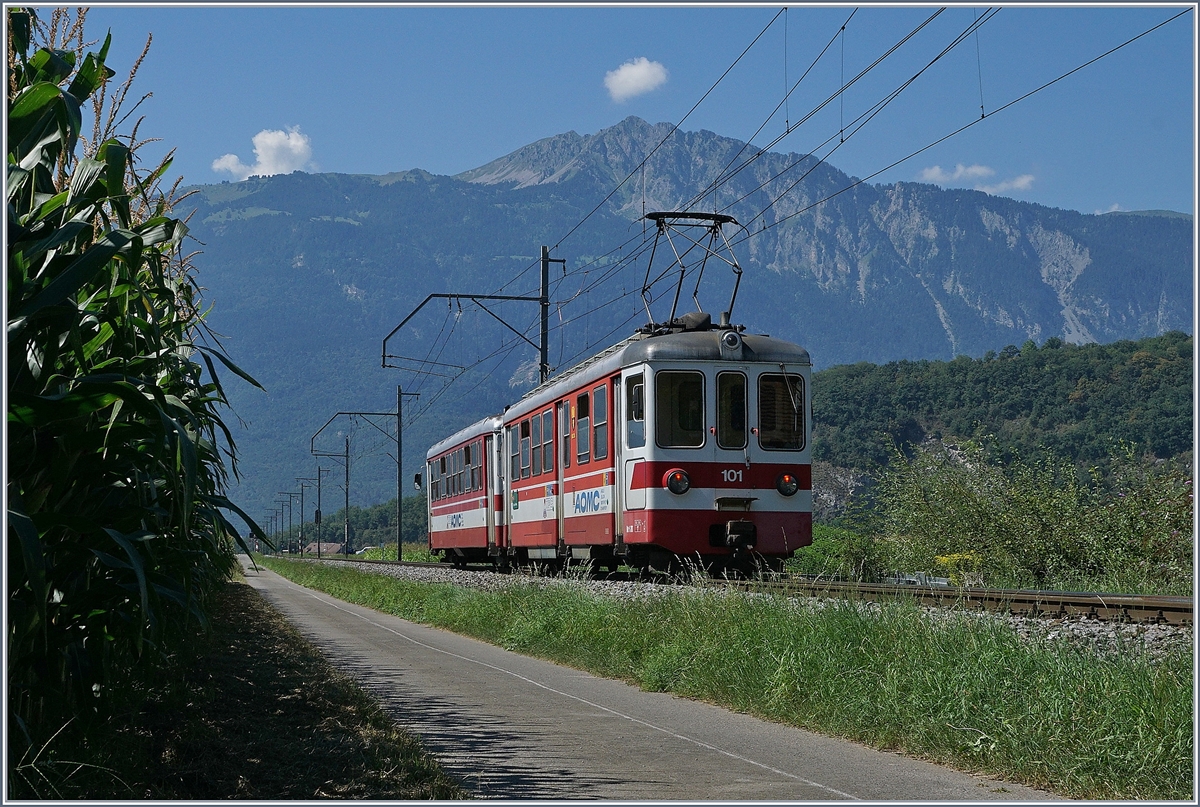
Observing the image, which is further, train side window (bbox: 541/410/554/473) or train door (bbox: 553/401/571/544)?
train side window (bbox: 541/410/554/473)

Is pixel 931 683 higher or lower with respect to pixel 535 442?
lower

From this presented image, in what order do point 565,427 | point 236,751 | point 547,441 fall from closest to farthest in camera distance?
point 236,751
point 565,427
point 547,441

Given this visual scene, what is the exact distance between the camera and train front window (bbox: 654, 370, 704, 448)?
639 inches

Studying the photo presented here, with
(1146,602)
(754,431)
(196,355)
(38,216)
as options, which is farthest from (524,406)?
(38,216)

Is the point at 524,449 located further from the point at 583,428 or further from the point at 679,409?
the point at 679,409

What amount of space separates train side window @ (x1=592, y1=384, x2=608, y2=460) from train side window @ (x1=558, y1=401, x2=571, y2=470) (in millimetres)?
1415

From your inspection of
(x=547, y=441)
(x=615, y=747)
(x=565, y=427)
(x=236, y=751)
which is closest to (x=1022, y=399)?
(x=547, y=441)

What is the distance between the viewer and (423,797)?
5.70 m

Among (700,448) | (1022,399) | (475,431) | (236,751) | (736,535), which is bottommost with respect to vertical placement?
(236,751)

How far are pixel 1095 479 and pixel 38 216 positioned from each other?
53.7 feet

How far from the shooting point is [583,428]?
1852 centimetres

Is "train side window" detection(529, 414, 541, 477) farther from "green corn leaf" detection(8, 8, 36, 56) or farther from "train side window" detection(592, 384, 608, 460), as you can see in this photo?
"green corn leaf" detection(8, 8, 36, 56)

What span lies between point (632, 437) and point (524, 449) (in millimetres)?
6376

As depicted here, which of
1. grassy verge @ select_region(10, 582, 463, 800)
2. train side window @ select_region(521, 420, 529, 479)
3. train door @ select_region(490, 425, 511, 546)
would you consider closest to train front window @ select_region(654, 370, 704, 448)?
train side window @ select_region(521, 420, 529, 479)
